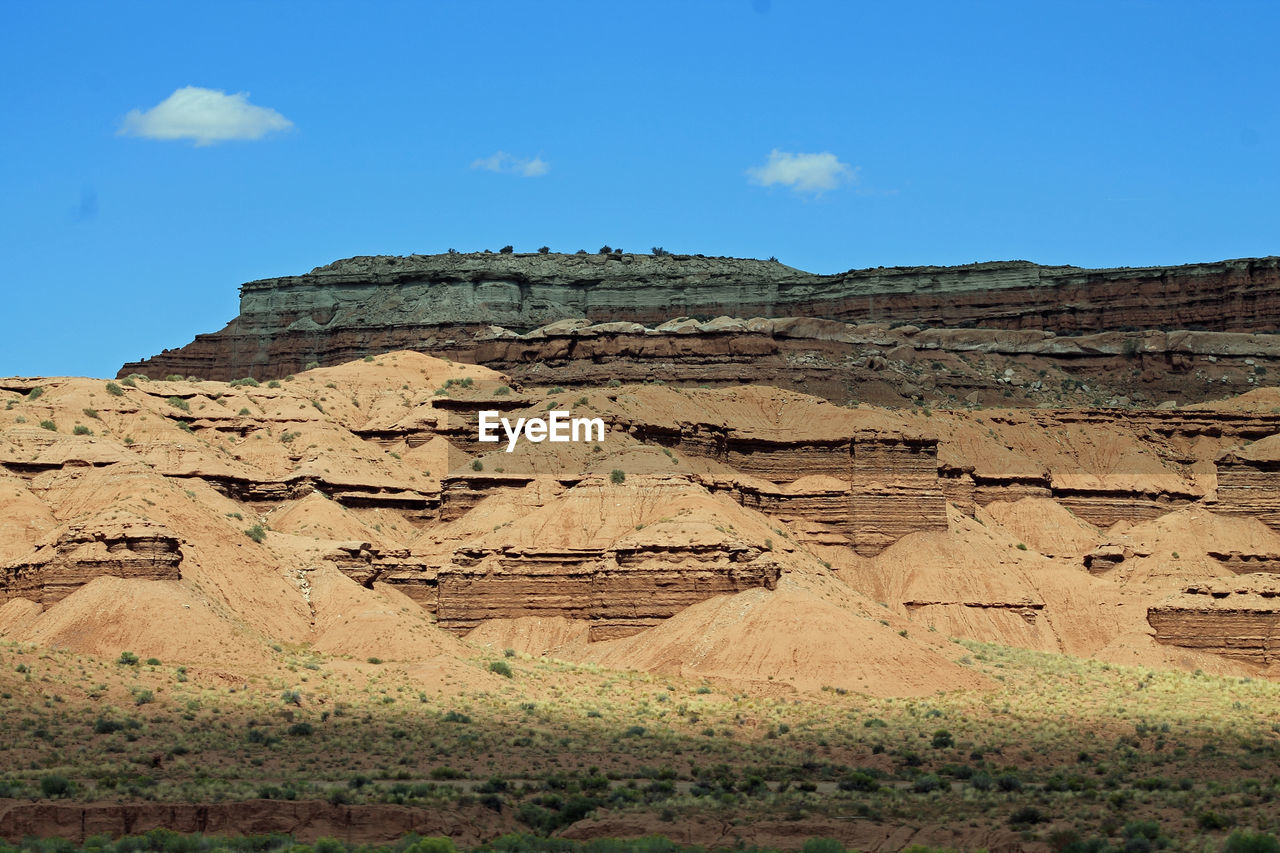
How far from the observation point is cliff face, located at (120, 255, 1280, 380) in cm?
11712

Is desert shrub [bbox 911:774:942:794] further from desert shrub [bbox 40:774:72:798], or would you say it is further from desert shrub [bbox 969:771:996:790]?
desert shrub [bbox 40:774:72:798]

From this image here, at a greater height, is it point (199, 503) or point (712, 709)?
point (199, 503)

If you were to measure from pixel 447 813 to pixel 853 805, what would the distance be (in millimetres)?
7431

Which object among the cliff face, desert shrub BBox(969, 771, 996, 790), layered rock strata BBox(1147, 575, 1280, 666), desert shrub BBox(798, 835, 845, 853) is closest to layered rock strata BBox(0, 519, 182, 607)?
desert shrub BBox(969, 771, 996, 790)

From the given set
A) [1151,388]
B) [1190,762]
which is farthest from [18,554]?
[1151,388]

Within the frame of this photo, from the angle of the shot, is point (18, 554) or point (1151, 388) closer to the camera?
point (18, 554)

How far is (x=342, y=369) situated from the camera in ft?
324

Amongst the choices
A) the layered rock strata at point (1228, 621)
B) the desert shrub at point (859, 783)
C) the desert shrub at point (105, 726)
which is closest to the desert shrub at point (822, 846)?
the desert shrub at point (859, 783)

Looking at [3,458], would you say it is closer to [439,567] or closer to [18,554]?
[18,554]

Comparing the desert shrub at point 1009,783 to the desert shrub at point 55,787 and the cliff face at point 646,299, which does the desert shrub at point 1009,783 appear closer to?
the desert shrub at point 55,787

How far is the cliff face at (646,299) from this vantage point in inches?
4611

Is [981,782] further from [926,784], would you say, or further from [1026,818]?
[1026,818]

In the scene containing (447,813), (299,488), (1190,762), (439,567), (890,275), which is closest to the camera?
(447,813)

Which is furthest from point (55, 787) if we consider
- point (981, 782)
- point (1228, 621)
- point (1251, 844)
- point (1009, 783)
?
point (1228, 621)
